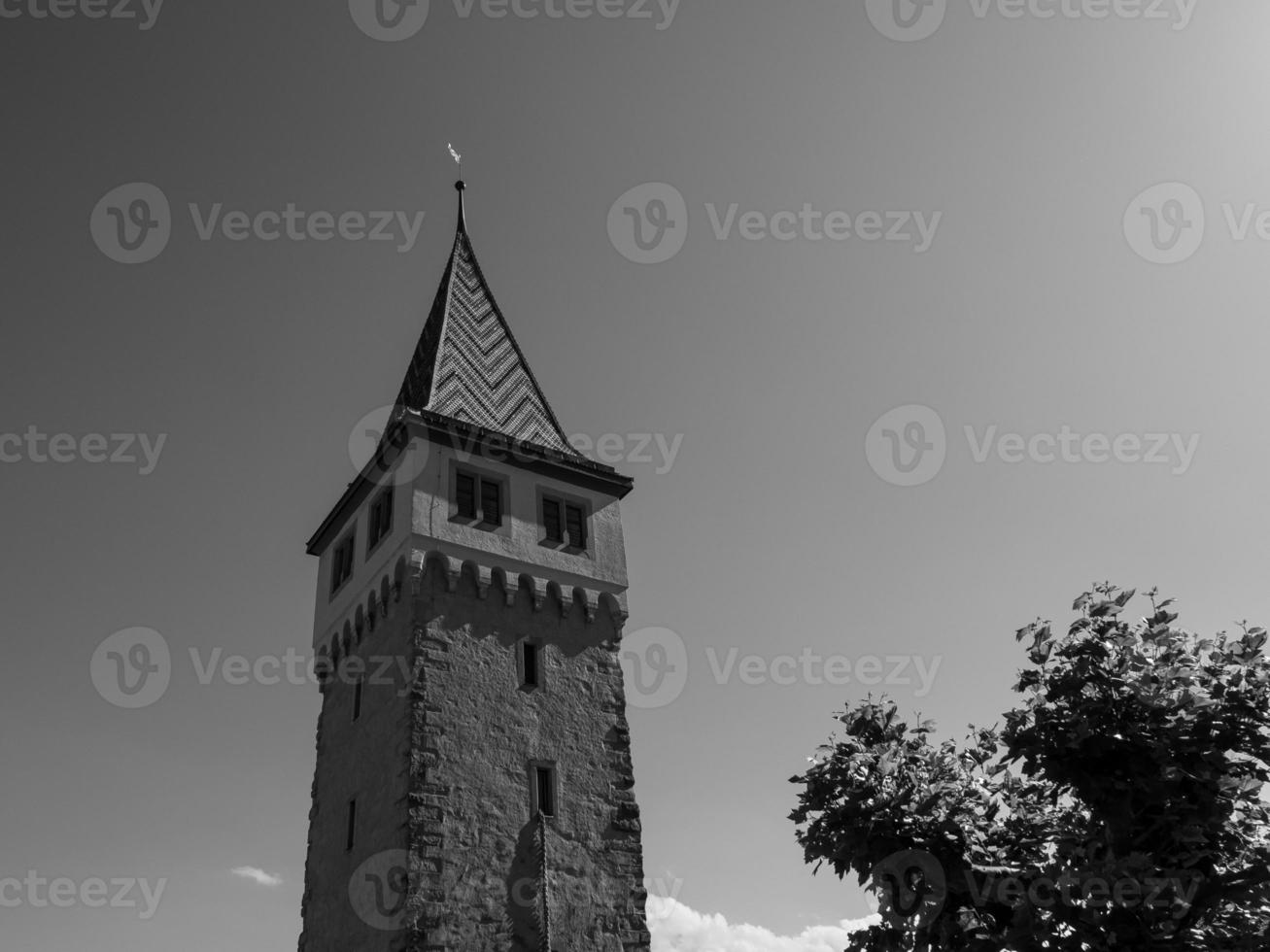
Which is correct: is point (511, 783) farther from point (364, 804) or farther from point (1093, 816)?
point (1093, 816)

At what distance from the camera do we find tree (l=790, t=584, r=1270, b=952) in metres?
12.3

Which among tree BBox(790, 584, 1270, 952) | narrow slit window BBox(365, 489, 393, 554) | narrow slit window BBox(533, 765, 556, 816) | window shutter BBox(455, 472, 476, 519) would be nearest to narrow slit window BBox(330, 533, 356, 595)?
narrow slit window BBox(365, 489, 393, 554)

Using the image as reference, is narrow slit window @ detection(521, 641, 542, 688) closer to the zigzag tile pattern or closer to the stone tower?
the stone tower

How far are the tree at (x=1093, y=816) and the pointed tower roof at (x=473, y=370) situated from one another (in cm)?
1240

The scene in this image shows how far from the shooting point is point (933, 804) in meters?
14.1

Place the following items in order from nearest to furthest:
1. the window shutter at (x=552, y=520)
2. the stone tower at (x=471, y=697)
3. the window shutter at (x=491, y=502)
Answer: the stone tower at (x=471, y=697) → the window shutter at (x=491, y=502) → the window shutter at (x=552, y=520)

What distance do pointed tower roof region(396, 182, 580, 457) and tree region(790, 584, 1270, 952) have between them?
12.4 m

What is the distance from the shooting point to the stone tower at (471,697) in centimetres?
1770

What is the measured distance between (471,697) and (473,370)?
928 centimetres

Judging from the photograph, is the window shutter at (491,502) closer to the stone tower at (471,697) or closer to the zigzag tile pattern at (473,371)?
the stone tower at (471,697)

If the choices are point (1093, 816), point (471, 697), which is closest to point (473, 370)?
point (471, 697)

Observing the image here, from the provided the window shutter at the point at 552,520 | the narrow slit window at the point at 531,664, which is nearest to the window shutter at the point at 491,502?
the window shutter at the point at 552,520

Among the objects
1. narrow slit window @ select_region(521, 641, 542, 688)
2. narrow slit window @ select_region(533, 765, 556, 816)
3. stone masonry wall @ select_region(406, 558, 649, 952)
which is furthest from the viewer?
narrow slit window @ select_region(521, 641, 542, 688)

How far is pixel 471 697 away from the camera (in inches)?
766
